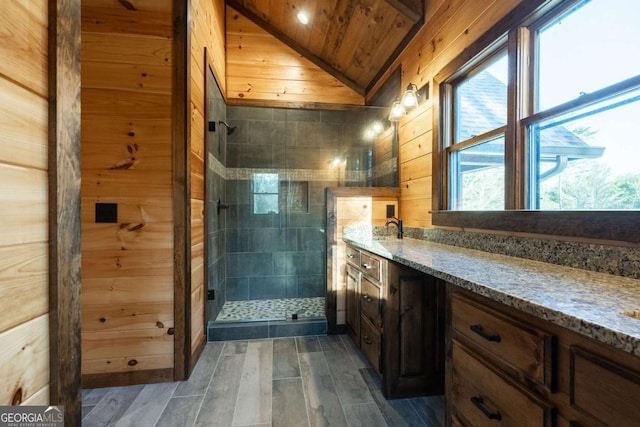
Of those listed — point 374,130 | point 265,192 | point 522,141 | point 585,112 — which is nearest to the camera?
point 585,112

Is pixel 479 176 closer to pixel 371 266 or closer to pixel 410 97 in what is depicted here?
pixel 410 97

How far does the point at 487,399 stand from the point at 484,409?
3 centimetres

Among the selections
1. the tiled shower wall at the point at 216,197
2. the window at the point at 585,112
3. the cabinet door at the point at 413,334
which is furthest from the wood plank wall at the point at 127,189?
the window at the point at 585,112

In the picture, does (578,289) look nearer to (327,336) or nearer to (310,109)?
(327,336)

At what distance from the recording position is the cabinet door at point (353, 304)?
7.22ft

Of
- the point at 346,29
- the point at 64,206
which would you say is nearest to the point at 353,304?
the point at 64,206

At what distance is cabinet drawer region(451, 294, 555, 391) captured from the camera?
2.31 feet

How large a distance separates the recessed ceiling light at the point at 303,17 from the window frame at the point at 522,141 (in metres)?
1.79

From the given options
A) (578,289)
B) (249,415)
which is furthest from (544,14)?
(249,415)

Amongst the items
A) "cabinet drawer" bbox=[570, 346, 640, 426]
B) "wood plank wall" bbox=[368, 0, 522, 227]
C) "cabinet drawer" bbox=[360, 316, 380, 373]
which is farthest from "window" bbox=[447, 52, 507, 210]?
"cabinet drawer" bbox=[570, 346, 640, 426]

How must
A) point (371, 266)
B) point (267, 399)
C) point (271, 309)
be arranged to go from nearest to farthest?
point (267, 399) < point (371, 266) < point (271, 309)

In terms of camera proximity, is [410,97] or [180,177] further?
[410,97]

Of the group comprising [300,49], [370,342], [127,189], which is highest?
[300,49]

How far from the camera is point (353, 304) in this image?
2316mm
